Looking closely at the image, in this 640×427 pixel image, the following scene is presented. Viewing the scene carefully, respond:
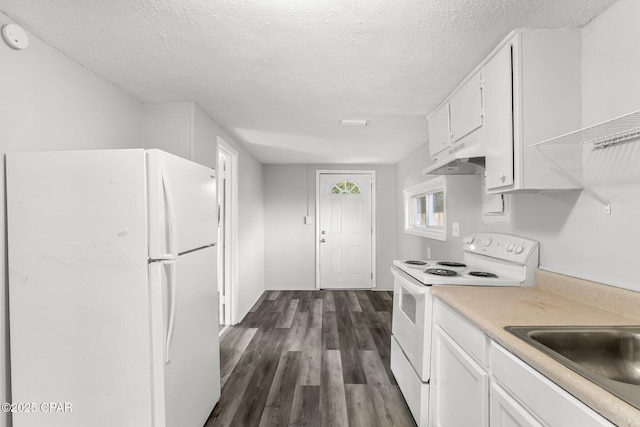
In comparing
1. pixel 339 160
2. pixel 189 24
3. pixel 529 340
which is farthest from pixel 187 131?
pixel 339 160

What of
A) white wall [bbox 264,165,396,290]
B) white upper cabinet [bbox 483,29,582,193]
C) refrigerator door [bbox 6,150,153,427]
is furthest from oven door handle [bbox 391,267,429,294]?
white wall [bbox 264,165,396,290]

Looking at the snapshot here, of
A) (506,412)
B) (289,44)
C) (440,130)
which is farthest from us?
(440,130)

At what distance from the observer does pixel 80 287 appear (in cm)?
137

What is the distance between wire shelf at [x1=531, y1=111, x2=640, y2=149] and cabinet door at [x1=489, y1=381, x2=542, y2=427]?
976 millimetres

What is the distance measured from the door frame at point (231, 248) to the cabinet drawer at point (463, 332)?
8.13 feet

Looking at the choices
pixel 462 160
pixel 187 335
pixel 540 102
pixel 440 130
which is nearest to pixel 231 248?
pixel 187 335

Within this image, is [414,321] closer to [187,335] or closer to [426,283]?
[426,283]

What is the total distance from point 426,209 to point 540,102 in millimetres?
2387

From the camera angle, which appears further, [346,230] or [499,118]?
[346,230]

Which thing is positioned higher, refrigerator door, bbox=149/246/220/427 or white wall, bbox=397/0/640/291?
white wall, bbox=397/0/640/291

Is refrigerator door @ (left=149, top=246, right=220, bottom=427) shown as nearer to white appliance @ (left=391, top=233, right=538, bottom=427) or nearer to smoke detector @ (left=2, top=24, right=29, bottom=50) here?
smoke detector @ (left=2, top=24, right=29, bottom=50)

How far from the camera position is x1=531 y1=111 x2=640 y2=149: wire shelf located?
106 cm

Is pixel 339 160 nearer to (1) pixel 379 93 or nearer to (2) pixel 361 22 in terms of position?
(1) pixel 379 93

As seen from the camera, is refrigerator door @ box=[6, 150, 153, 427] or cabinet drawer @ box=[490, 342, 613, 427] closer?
cabinet drawer @ box=[490, 342, 613, 427]
